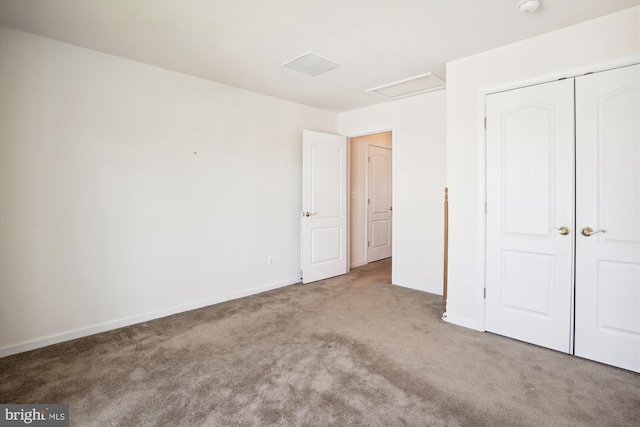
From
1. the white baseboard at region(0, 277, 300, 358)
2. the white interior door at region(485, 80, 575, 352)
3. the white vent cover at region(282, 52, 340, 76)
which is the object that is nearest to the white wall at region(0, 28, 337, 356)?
the white baseboard at region(0, 277, 300, 358)

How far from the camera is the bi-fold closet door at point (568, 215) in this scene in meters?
2.27

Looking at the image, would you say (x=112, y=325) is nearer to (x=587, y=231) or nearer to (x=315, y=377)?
(x=315, y=377)

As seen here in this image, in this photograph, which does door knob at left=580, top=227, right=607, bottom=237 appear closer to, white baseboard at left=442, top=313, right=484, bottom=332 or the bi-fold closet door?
the bi-fold closet door

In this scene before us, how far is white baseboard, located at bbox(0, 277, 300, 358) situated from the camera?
256 centimetres

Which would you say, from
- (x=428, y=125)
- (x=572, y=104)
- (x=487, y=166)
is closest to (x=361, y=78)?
(x=428, y=125)

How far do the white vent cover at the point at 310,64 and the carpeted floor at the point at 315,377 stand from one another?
2.59 metres

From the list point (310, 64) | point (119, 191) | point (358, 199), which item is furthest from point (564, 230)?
point (119, 191)

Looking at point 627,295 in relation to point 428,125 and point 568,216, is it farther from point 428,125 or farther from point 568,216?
point 428,125

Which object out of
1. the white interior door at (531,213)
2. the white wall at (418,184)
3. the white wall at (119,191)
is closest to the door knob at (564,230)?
the white interior door at (531,213)

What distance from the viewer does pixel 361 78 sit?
356 cm

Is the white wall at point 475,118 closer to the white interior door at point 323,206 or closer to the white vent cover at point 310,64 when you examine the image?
the white vent cover at point 310,64

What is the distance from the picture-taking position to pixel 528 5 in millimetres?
2160

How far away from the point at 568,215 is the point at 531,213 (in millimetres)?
252

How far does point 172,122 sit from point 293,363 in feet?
8.83
